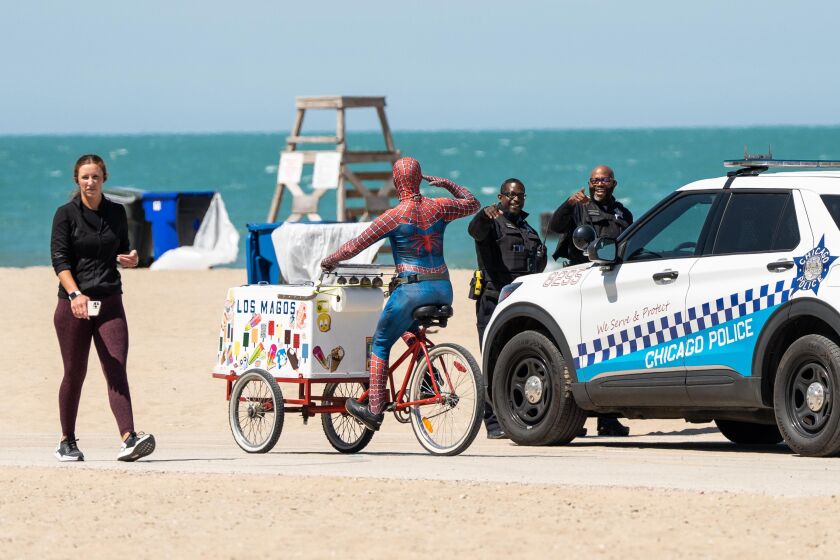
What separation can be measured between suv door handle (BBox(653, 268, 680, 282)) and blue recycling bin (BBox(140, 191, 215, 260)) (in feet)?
68.4

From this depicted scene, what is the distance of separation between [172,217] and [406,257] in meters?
21.1

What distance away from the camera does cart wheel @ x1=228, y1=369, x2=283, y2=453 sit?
1160 cm

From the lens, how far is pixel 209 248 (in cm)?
3188

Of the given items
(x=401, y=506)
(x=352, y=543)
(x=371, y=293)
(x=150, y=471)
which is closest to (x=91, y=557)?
(x=352, y=543)

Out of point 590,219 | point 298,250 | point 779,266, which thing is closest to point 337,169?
point 298,250

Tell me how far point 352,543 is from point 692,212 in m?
4.44

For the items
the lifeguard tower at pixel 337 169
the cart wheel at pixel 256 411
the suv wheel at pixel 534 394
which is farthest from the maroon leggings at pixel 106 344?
the lifeguard tower at pixel 337 169

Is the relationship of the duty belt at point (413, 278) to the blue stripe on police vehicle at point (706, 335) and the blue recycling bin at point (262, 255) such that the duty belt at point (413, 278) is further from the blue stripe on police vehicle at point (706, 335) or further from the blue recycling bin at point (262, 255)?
the blue recycling bin at point (262, 255)

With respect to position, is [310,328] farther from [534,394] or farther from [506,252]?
[506,252]

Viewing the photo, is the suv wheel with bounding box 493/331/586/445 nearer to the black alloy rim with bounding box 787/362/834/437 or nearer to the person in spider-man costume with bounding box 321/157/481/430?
the person in spider-man costume with bounding box 321/157/481/430

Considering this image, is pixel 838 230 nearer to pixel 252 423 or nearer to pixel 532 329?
pixel 532 329

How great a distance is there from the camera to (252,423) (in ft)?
39.0

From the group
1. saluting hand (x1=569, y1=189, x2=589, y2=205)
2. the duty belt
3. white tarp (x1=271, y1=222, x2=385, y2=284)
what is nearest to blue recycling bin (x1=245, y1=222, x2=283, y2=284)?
white tarp (x1=271, y1=222, x2=385, y2=284)

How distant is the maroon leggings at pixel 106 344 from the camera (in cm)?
1067
